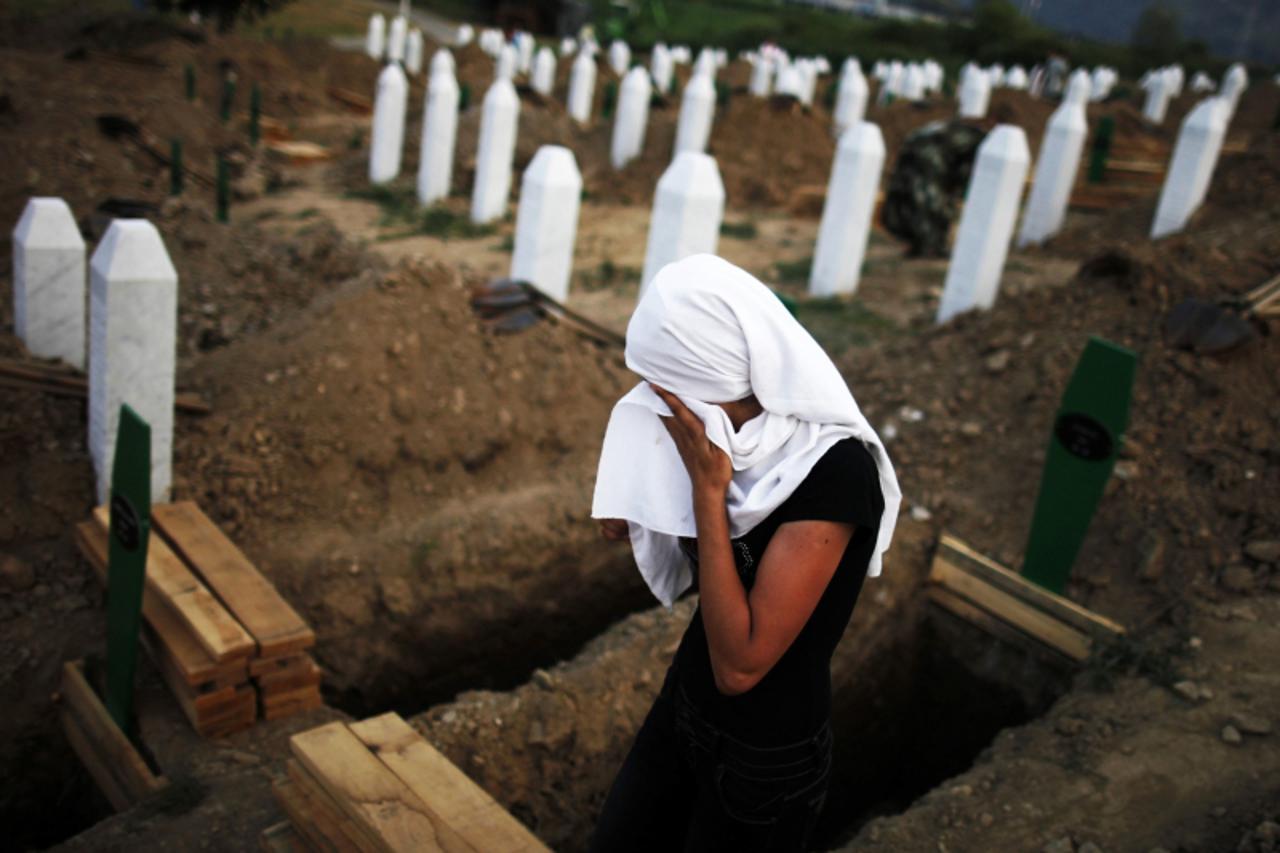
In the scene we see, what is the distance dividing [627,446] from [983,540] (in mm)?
3972

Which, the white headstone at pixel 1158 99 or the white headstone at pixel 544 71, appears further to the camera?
the white headstone at pixel 544 71

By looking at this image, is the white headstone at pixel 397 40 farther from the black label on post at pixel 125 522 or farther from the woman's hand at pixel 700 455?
the woman's hand at pixel 700 455

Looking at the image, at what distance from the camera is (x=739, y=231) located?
40.9 ft

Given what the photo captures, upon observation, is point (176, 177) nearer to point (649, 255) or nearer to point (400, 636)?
point (649, 255)

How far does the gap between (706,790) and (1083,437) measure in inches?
126

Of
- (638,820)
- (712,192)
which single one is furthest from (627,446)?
(712,192)

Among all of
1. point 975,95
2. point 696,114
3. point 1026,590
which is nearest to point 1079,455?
point 1026,590

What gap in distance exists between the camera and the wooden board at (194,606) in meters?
3.91

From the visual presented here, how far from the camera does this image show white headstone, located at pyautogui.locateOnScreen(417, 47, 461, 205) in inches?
515

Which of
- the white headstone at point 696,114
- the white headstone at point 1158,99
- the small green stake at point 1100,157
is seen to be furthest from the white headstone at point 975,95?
the white headstone at point 696,114

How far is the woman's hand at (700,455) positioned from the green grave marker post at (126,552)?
2080mm

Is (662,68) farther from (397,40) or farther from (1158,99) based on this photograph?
(1158,99)

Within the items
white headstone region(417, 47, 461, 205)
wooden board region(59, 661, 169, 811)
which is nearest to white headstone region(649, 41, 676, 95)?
white headstone region(417, 47, 461, 205)

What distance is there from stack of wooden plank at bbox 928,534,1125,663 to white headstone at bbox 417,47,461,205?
979 centimetres
